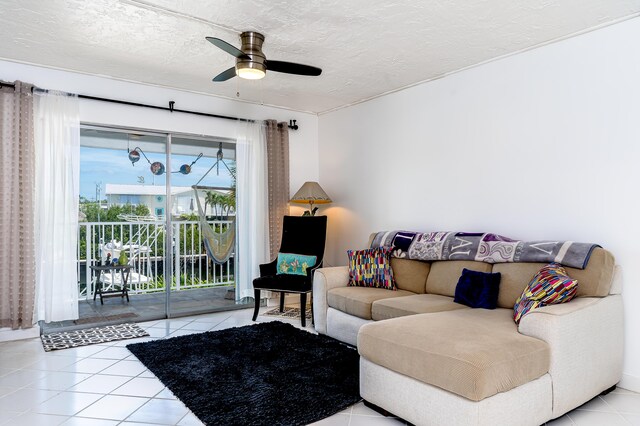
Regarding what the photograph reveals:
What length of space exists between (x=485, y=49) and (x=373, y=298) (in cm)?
221

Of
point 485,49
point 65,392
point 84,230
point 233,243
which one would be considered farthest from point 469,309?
point 84,230

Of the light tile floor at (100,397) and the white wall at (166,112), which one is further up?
the white wall at (166,112)

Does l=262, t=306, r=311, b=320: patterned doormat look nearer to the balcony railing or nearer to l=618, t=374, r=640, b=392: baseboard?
the balcony railing

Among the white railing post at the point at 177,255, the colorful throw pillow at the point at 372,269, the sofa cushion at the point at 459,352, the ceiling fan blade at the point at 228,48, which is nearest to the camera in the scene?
the sofa cushion at the point at 459,352


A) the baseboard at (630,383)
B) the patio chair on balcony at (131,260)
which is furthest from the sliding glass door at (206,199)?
the baseboard at (630,383)

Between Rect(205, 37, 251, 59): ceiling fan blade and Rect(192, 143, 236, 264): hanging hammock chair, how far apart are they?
243cm

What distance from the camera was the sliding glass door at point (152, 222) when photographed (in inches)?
197

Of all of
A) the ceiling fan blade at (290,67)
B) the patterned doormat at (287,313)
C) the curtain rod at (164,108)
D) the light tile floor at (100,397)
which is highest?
the curtain rod at (164,108)

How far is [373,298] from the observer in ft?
11.3

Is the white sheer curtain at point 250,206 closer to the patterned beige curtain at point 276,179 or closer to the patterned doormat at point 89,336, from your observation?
the patterned beige curtain at point 276,179

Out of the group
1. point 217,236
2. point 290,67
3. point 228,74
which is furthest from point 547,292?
point 217,236

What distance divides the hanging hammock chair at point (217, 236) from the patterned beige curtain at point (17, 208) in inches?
69.7

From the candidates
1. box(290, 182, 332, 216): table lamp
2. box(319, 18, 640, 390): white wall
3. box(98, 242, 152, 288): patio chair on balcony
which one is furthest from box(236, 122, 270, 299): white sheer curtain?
box(98, 242, 152, 288): patio chair on balcony

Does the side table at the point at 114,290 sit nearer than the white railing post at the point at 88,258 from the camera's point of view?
Yes
